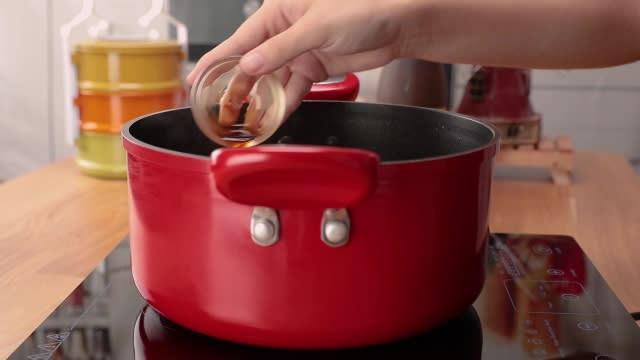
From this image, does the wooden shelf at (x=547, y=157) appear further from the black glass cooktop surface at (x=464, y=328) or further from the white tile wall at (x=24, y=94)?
the white tile wall at (x=24, y=94)

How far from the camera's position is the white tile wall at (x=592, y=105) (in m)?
2.84

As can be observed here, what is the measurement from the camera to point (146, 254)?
2.09 feet

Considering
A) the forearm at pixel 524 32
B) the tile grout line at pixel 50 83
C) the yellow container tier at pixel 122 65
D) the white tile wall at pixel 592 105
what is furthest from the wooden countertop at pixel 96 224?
the tile grout line at pixel 50 83

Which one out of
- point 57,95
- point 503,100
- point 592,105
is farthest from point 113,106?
point 592,105

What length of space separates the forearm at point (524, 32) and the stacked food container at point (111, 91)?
65cm

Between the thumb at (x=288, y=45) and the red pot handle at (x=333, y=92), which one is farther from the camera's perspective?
the red pot handle at (x=333, y=92)

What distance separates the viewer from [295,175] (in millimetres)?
503

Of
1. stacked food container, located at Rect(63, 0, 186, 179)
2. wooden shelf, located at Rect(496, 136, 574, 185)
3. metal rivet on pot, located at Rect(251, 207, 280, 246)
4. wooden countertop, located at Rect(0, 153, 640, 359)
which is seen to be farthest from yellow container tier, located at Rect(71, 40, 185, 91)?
metal rivet on pot, located at Rect(251, 207, 280, 246)

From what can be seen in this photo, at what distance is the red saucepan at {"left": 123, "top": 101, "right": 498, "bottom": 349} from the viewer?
55 centimetres

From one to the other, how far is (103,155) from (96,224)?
0.29 metres

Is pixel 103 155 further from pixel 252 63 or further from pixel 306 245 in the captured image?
pixel 306 245

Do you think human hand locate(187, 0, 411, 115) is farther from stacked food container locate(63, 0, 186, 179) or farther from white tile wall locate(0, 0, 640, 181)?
white tile wall locate(0, 0, 640, 181)

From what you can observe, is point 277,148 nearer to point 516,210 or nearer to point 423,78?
point 516,210

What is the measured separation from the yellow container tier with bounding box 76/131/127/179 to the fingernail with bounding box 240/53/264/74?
67cm
